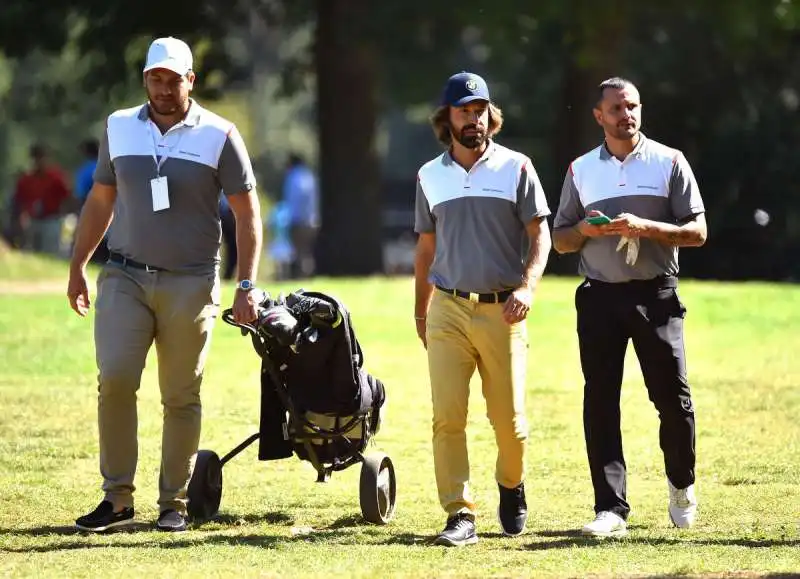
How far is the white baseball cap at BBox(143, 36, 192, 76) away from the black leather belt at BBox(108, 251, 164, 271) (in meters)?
0.91

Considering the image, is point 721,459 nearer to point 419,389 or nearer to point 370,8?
point 419,389

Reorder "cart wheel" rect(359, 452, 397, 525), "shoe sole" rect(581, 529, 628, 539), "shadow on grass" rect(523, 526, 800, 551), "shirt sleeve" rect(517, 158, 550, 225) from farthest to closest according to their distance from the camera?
"cart wheel" rect(359, 452, 397, 525) < "shoe sole" rect(581, 529, 628, 539) < "shirt sleeve" rect(517, 158, 550, 225) < "shadow on grass" rect(523, 526, 800, 551)

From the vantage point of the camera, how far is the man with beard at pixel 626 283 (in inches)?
324

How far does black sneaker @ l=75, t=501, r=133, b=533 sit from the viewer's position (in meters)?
8.41

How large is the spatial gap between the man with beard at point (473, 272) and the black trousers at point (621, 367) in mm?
370

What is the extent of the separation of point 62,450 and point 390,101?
30.3 meters

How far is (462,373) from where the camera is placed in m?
8.18

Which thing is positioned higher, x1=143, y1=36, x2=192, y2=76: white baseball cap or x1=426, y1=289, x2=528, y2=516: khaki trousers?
x1=143, y1=36, x2=192, y2=76: white baseball cap

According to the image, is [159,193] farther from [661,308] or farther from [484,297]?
[661,308]

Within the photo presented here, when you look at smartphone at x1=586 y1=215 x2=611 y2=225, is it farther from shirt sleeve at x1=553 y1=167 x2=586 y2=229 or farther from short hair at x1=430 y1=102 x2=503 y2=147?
short hair at x1=430 y1=102 x2=503 y2=147

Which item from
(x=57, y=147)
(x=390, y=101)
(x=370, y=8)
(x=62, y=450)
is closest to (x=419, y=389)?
(x=62, y=450)

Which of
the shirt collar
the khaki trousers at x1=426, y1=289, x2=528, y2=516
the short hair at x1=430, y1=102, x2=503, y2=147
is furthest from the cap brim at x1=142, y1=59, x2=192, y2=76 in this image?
the shirt collar

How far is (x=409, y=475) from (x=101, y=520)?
8.06 ft

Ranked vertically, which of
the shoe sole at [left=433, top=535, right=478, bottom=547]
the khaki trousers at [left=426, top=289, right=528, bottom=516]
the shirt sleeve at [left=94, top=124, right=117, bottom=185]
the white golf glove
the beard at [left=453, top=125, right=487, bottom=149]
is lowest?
the shoe sole at [left=433, top=535, right=478, bottom=547]
